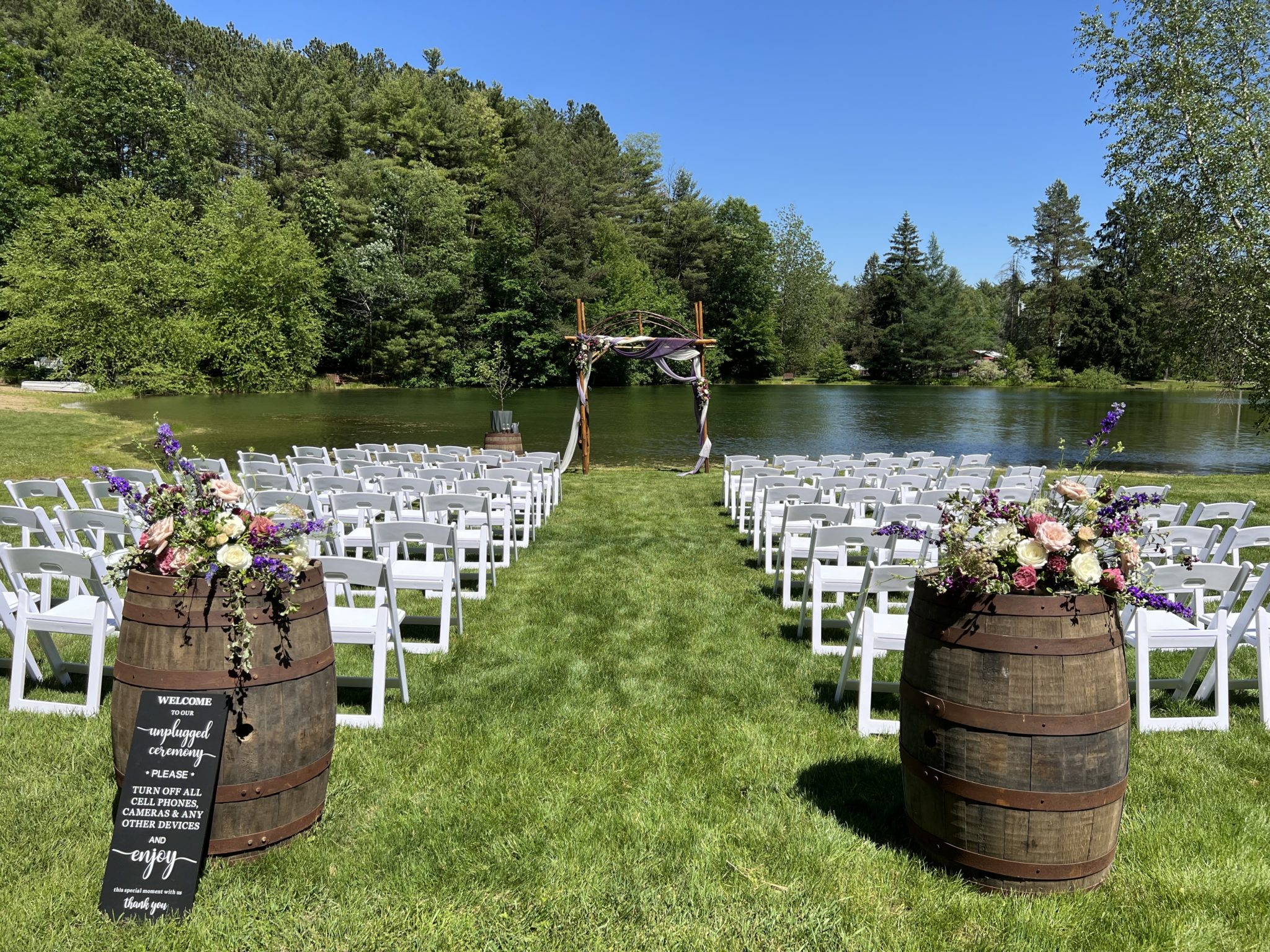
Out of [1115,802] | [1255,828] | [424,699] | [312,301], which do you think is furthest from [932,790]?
[312,301]

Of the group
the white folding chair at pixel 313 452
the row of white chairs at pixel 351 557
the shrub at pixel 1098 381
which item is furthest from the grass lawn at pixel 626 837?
the shrub at pixel 1098 381

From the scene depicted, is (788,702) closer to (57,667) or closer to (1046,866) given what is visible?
(1046,866)

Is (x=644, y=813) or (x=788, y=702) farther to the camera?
(x=788, y=702)

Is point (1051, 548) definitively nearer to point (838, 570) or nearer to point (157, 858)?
point (157, 858)

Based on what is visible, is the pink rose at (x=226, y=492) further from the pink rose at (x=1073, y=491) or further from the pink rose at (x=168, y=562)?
the pink rose at (x=1073, y=491)

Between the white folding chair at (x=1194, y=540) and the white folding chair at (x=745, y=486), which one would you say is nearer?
the white folding chair at (x=1194, y=540)

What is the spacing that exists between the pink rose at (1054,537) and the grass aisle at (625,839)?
1.20 metres

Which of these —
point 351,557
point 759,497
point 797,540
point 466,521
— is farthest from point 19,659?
point 759,497

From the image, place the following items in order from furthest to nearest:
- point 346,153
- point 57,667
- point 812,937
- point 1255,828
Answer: point 346,153 → point 57,667 → point 1255,828 → point 812,937

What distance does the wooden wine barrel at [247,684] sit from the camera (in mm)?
2717

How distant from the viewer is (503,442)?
1527 centimetres

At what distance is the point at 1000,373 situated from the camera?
71.8 meters

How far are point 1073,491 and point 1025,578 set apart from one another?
378 millimetres

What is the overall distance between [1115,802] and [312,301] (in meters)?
49.6
